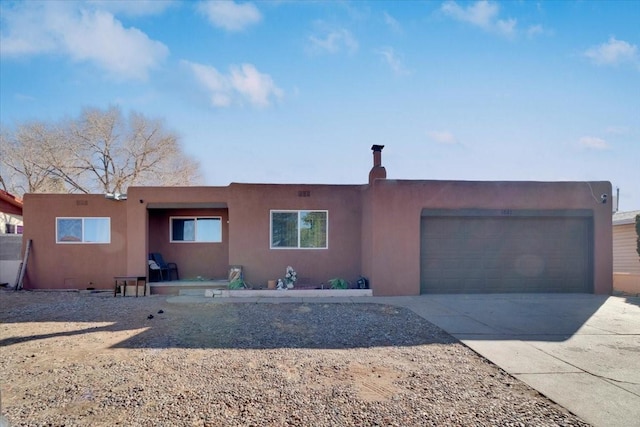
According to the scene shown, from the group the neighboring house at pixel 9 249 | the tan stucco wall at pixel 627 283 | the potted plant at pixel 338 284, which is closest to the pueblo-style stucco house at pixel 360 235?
the potted plant at pixel 338 284

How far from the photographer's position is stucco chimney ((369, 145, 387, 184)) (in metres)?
10.5

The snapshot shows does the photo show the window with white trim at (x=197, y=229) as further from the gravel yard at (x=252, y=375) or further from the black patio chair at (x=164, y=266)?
the gravel yard at (x=252, y=375)

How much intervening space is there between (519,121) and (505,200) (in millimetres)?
2271

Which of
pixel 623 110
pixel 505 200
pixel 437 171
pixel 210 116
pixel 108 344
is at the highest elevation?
pixel 210 116

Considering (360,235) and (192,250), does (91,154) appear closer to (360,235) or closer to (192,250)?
(192,250)

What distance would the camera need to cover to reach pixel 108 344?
18.7 ft

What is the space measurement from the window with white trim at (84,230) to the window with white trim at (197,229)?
1808 millimetres

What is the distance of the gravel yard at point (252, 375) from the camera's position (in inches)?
133

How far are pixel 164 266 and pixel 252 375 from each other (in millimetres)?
8340

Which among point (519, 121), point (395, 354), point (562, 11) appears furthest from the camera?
point (519, 121)

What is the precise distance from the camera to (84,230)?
11547 millimetres

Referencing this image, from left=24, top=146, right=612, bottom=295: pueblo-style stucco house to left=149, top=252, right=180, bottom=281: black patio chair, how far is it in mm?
202

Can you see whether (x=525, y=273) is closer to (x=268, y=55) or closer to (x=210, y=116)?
(x=268, y=55)

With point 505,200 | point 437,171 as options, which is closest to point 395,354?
point 505,200
